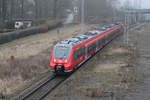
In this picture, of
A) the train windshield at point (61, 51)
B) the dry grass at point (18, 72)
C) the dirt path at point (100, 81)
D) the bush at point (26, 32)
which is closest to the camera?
the dirt path at point (100, 81)

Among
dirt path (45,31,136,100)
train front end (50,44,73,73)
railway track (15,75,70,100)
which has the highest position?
train front end (50,44,73,73)

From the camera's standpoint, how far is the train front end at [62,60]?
70.9 feet

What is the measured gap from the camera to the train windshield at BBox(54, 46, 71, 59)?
21.9 meters

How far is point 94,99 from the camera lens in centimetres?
1609

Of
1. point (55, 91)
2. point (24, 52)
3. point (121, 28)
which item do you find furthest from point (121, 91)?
point (121, 28)

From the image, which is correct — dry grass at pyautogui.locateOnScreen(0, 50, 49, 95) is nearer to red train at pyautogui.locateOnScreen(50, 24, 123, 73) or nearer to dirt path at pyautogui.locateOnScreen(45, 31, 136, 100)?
red train at pyautogui.locateOnScreen(50, 24, 123, 73)

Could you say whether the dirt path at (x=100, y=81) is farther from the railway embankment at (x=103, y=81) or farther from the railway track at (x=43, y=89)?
the railway track at (x=43, y=89)

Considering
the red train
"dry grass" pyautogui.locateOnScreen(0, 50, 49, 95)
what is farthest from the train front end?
"dry grass" pyautogui.locateOnScreen(0, 50, 49, 95)

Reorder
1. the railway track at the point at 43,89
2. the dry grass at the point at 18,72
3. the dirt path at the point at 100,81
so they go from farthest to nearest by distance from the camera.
→ 1. the dry grass at the point at 18,72
2. the railway track at the point at 43,89
3. the dirt path at the point at 100,81

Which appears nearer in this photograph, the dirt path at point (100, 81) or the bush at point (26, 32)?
the dirt path at point (100, 81)

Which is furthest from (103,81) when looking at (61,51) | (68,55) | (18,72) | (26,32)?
(26,32)

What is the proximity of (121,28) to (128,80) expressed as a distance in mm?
34607

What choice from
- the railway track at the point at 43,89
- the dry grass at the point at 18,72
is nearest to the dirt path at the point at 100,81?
the railway track at the point at 43,89

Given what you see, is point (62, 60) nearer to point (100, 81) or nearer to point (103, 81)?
point (100, 81)
